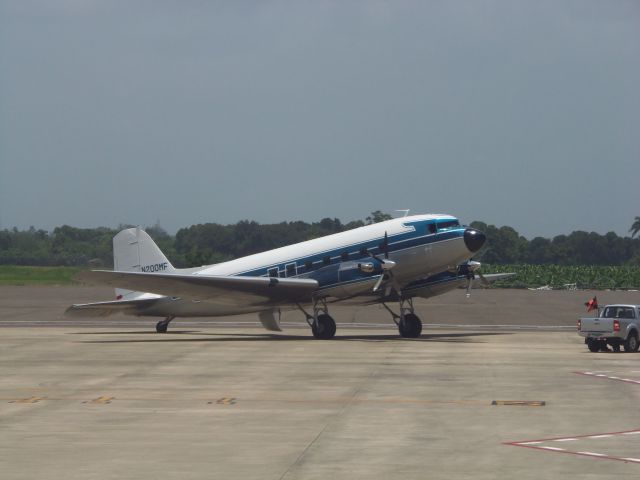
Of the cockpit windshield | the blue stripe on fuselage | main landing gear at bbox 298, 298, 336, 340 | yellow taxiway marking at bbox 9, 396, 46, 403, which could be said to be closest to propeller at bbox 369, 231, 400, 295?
the blue stripe on fuselage

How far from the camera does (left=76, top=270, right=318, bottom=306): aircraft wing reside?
131 ft

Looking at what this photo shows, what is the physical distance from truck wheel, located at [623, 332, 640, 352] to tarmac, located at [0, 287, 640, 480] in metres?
1.36

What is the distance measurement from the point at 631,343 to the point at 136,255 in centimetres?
2166

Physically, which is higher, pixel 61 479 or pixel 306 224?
pixel 306 224

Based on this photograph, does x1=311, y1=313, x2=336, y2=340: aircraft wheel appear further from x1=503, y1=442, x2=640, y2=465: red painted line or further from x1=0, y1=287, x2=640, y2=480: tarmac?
x1=503, y1=442, x2=640, y2=465: red painted line

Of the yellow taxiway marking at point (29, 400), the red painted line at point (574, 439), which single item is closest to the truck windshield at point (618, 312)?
the red painted line at point (574, 439)

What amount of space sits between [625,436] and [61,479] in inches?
361

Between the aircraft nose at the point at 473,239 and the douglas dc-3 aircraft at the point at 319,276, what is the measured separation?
1.6 inches

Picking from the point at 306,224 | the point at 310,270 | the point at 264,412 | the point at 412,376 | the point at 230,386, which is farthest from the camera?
the point at 306,224

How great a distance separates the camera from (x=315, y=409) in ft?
67.8

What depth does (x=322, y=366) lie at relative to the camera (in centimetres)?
2997

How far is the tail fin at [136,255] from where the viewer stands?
4562 cm

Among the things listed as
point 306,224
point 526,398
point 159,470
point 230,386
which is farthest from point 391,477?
point 306,224

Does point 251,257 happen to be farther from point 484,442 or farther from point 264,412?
point 484,442
